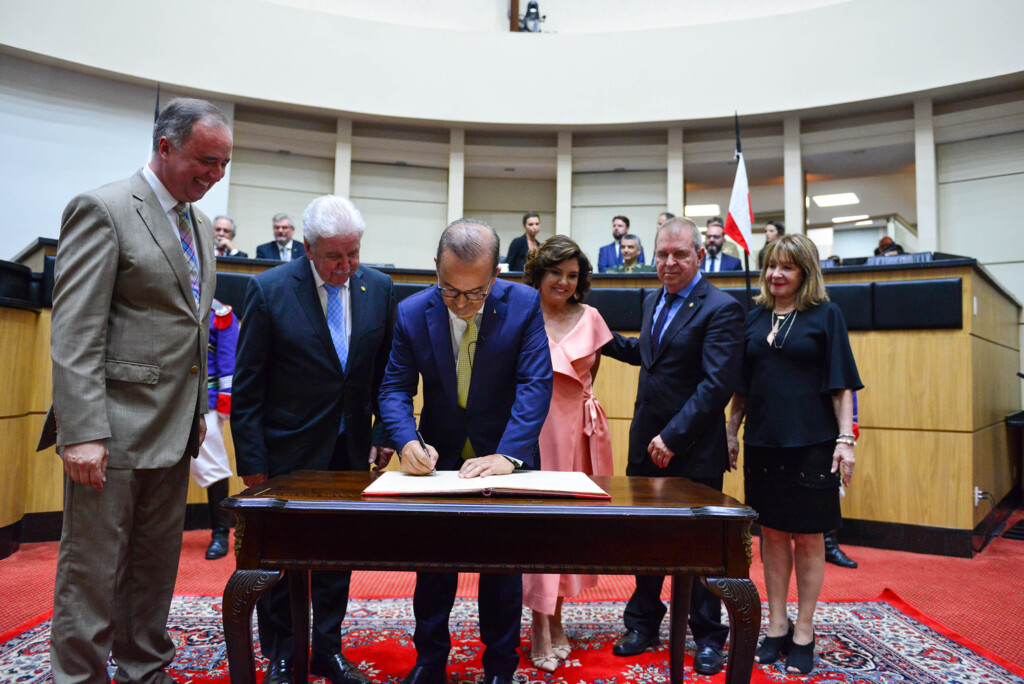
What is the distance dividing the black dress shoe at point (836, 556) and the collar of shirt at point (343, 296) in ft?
9.57

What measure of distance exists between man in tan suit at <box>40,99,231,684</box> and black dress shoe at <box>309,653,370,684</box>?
42cm

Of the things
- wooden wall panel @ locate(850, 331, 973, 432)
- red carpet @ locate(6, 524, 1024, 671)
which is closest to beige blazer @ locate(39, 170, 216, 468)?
red carpet @ locate(6, 524, 1024, 671)

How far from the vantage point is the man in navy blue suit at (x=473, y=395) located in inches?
67.4

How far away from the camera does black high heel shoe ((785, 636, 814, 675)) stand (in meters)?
2.16

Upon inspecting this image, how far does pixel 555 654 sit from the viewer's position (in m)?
2.23

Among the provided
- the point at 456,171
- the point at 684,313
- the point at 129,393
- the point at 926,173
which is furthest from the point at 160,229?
the point at 926,173

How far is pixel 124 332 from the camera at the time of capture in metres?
1.67

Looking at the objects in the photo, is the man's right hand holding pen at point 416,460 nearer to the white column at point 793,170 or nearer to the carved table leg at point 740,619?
the carved table leg at point 740,619

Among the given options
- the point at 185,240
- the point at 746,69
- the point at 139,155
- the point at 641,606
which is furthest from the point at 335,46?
the point at 641,606

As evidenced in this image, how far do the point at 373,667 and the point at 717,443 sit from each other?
1370mm

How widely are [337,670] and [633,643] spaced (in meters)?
1.00

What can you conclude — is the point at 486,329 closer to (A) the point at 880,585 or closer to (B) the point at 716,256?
(A) the point at 880,585

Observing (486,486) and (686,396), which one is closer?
(486,486)

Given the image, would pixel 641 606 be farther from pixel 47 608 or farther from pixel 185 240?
pixel 47 608
